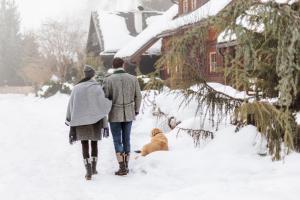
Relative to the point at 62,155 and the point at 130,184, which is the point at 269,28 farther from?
the point at 62,155

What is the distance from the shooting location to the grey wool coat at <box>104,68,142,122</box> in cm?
738

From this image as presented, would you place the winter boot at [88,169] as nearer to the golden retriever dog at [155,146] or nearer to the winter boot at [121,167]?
the winter boot at [121,167]

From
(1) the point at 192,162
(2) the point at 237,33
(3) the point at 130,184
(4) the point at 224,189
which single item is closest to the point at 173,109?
(1) the point at 192,162

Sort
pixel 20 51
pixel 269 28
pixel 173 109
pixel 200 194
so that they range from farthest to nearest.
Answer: pixel 20 51 → pixel 173 109 → pixel 200 194 → pixel 269 28

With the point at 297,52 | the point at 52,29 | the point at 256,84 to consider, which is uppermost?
the point at 52,29

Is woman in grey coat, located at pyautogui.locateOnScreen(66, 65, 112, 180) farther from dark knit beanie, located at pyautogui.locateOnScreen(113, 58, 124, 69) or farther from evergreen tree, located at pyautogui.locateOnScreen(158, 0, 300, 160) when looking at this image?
evergreen tree, located at pyautogui.locateOnScreen(158, 0, 300, 160)

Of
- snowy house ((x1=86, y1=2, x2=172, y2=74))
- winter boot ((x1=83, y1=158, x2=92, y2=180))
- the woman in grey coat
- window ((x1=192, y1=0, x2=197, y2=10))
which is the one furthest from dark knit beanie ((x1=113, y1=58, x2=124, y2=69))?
snowy house ((x1=86, y1=2, x2=172, y2=74))

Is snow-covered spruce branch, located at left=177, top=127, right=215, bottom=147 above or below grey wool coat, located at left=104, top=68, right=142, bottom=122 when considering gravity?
below

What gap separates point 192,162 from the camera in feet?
24.1

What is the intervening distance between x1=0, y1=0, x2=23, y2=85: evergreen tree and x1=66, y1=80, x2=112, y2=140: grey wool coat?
2242 inches

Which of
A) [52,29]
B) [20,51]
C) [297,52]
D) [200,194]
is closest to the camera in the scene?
[297,52]

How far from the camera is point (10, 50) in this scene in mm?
63812

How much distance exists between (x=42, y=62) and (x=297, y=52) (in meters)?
43.0

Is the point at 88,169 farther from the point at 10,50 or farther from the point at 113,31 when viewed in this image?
the point at 10,50
